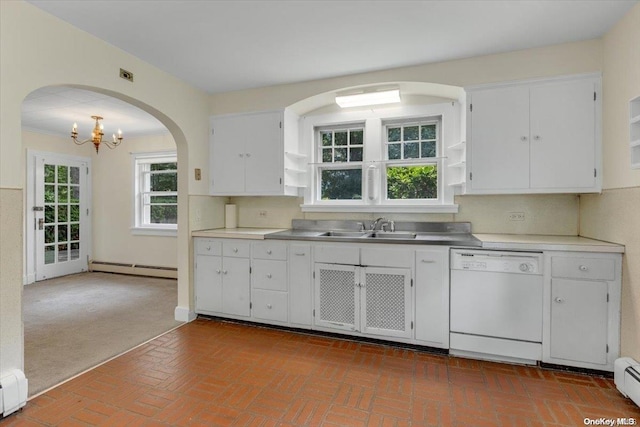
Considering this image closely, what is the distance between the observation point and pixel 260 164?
362 centimetres

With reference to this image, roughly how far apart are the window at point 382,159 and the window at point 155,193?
10.0ft

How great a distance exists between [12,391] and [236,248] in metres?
1.87

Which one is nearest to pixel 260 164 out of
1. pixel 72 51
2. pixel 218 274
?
pixel 218 274

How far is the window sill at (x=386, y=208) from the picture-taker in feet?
10.7

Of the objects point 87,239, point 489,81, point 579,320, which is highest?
point 489,81

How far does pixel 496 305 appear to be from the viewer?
101 inches

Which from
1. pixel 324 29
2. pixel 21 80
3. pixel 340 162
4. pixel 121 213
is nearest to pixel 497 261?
pixel 340 162

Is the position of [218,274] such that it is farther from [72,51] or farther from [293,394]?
[72,51]

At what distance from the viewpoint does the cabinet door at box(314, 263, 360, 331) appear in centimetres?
294

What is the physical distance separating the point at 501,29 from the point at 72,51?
328 cm

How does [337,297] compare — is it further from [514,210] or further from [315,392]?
[514,210]

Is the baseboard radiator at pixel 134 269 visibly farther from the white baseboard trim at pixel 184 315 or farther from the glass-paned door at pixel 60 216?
the white baseboard trim at pixel 184 315

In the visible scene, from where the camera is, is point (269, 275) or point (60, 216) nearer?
point (269, 275)

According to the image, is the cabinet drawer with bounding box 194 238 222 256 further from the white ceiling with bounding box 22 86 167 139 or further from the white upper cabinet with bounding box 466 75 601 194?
the white upper cabinet with bounding box 466 75 601 194
